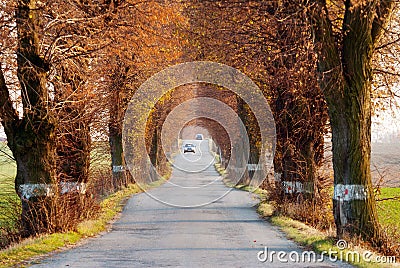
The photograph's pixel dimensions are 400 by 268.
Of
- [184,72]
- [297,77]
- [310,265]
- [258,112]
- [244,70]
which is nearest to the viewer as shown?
[310,265]

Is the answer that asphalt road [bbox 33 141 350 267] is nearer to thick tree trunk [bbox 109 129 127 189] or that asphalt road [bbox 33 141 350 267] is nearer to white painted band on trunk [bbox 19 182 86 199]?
white painted band on trunk [bbox 19 182 86 199]

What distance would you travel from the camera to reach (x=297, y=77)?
699 inches

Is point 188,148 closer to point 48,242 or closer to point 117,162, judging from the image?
point 117,162

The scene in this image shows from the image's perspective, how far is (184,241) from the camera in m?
14.2

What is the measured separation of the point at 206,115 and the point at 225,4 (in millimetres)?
33765

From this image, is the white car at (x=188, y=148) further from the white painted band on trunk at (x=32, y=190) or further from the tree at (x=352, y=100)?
the tree at (x=352, y=100)

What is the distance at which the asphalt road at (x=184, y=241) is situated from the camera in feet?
36.5

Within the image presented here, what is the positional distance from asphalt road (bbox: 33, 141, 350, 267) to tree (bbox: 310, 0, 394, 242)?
1.61 m

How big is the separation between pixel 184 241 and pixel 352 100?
5014 mm

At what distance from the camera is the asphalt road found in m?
11.1

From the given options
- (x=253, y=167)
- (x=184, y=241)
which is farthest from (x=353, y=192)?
(x=253, y=167)

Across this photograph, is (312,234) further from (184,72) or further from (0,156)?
(184,72)

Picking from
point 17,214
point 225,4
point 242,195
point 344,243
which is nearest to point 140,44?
point 225,4

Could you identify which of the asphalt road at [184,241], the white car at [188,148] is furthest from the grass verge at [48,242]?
the white car at [188,148]
